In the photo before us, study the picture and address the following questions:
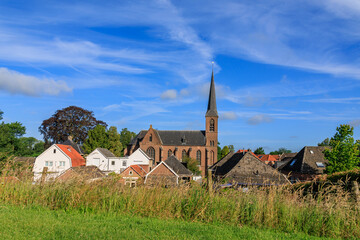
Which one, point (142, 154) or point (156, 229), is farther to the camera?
point (142, 154)

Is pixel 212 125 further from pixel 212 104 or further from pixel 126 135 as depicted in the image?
pixel 126 135

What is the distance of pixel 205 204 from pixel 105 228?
102 inches

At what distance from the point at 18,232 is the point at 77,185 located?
2363mm

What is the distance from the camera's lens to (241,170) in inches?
1099

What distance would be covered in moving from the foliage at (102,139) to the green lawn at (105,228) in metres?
49.1

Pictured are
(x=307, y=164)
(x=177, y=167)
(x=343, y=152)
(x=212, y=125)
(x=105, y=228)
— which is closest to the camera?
(x=105, y=228)

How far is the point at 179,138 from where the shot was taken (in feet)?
213

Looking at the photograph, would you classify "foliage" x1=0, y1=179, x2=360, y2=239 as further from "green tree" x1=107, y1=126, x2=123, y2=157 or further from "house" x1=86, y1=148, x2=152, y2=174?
"green tree" x1=107, y1=126, x2=123, y2=157

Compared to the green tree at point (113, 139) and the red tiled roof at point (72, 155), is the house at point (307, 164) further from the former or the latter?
the green tree at point (113, 139)

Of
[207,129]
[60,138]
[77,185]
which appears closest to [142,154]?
[207,129]

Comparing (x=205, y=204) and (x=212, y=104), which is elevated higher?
(x=212, y=104)

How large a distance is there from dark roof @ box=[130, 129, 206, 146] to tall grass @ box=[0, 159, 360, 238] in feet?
183

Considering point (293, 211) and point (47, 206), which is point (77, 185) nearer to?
point (47, 206)

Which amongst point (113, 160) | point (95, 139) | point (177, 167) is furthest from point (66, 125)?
point (177, 167)
